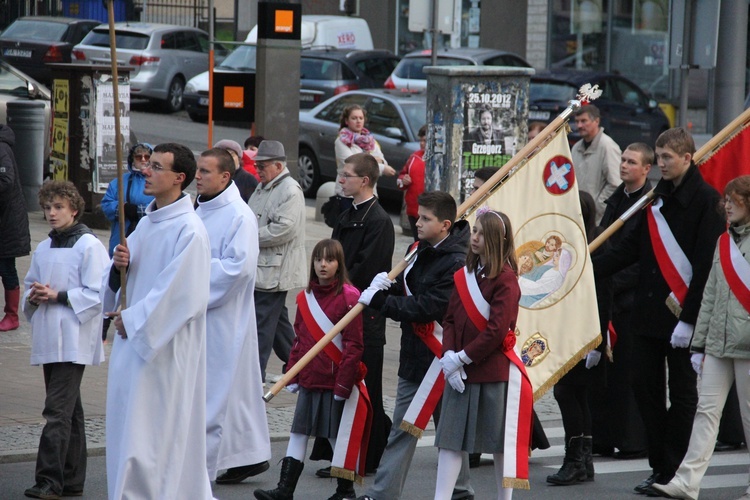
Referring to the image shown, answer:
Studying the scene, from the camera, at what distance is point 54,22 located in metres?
29.1

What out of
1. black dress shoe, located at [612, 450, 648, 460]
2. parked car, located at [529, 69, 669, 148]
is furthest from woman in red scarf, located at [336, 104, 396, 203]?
parked car, located at [529, 69, 669, 148]

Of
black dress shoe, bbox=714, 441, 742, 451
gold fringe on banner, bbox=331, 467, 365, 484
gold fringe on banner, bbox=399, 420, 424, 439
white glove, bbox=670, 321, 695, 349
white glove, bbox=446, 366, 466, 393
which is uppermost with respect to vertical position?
white glove, bbox=670, 321, 695, 349

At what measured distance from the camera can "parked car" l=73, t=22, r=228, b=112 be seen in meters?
27.1

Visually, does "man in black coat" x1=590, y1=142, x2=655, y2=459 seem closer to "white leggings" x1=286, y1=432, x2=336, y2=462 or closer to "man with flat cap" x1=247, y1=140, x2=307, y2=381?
"white leggings" x1=286, y1=432, x2=336, y2=462

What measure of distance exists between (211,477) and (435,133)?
5.99 metres

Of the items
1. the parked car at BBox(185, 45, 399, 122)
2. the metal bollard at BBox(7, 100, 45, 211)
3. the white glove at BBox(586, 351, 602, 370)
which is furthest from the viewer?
the parked car at BBox(185, 45, 399, 122)

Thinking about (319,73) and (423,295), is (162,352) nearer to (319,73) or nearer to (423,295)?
(423,295)

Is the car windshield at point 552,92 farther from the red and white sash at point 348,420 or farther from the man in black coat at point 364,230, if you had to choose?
the red and white sash at point 348,420

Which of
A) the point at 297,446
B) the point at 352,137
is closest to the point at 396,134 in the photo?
the point at 352,137

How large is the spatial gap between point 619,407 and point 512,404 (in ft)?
6.82

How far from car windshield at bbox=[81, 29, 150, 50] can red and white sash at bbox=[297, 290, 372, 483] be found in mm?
21046

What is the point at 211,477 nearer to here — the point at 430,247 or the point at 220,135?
the point at 430,247

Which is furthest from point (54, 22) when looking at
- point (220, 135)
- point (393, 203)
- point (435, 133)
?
point (435, 133)

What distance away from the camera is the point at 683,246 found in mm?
7195
